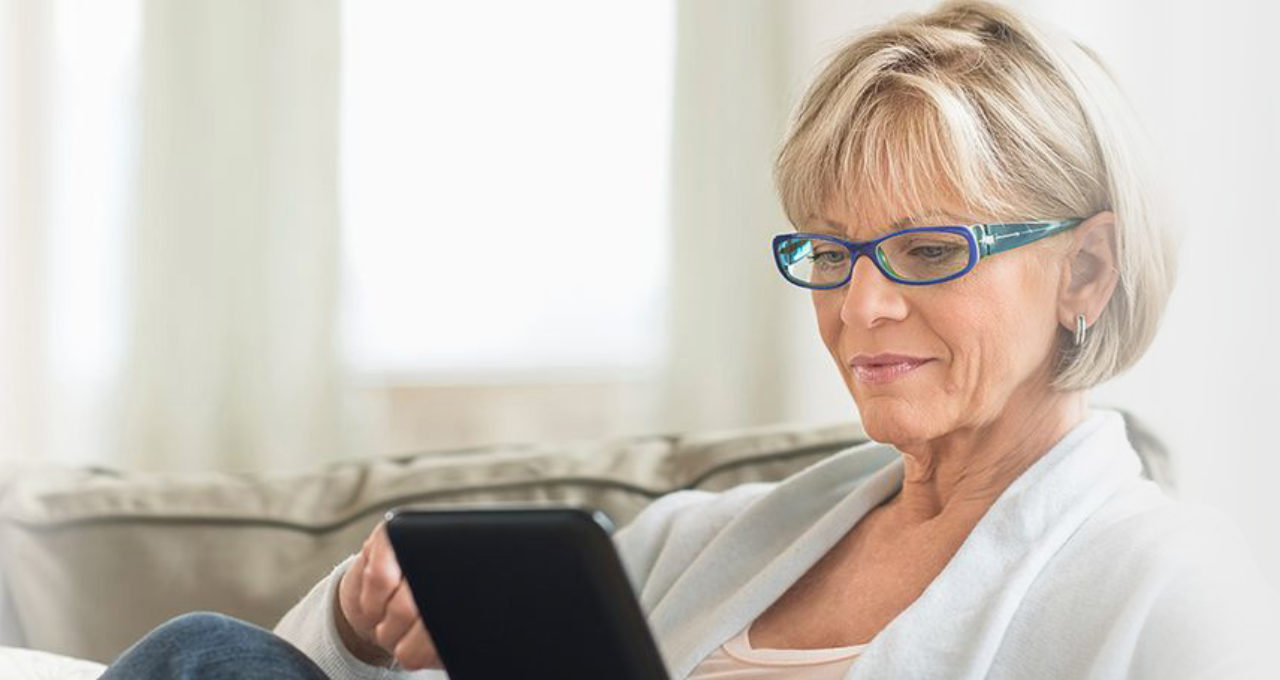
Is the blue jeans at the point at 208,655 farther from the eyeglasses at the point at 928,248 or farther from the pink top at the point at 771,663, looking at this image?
the eyeglasses at the point at 928,248

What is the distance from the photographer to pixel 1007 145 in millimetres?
1299

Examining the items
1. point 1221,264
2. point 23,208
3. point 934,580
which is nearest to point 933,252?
point 934,580

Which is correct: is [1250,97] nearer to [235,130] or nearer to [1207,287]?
[1207,287]

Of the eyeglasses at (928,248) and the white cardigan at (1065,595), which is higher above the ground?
the eyeglasses at (928,248)

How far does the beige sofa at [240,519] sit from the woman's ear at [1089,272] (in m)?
0.46

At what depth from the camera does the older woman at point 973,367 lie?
48.4 inches

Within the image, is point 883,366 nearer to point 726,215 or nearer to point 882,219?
point 882,219

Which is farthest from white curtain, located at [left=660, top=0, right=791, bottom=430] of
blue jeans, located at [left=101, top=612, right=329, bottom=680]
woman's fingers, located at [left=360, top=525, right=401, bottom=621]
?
blue jeans, located at [left=101, top=612, right=329, bottom=680]

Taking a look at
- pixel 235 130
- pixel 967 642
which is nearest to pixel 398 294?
pixel 235 130

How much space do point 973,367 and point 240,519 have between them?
2.80 feet

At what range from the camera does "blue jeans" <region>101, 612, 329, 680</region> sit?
115cm

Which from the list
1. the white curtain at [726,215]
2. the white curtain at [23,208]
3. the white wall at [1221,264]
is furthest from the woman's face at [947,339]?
the white curtain at [23,208]

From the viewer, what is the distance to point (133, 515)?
1791 millimetres

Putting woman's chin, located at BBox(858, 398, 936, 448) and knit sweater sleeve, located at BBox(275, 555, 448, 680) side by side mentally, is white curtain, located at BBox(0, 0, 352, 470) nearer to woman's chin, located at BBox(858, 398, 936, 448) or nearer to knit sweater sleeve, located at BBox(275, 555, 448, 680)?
knit sweater sleeve, located at BBox(275, 555, 448, 680)
